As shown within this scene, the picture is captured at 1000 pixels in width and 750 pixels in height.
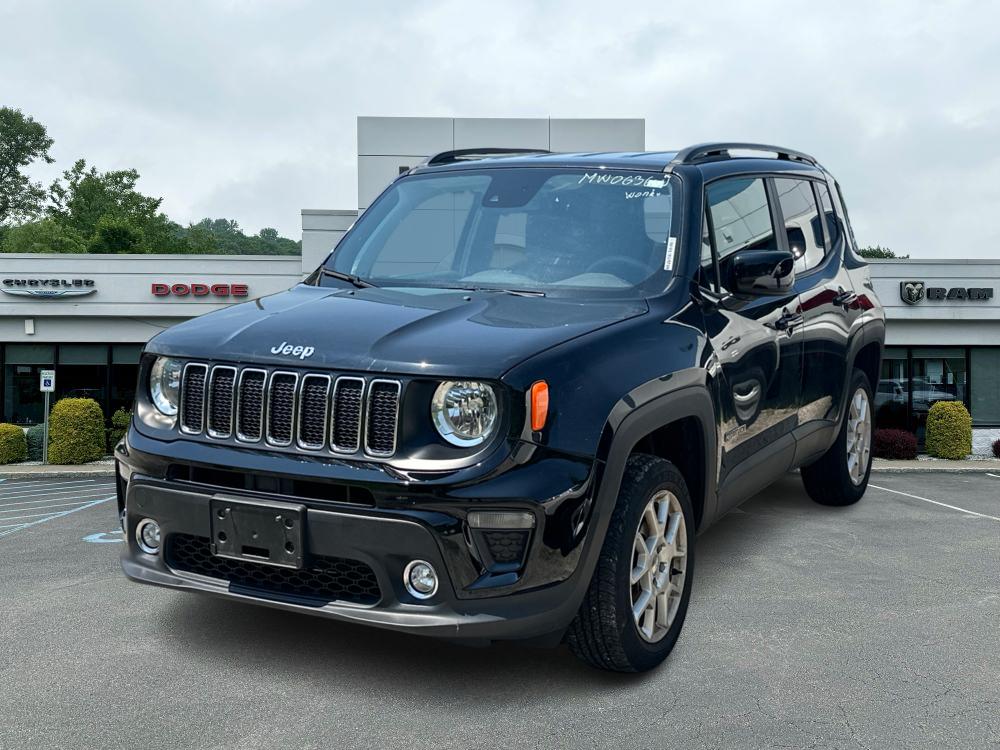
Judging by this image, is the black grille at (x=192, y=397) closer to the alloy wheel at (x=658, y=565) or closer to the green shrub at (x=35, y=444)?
the alloy wheel at (x=658, y=565)

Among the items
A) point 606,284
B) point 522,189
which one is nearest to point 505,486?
point 606,284

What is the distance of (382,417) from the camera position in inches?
123

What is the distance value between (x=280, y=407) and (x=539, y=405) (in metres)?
0.86

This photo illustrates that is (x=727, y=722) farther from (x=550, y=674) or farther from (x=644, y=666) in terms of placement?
(x=550, y=674)

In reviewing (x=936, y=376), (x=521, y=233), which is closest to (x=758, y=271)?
(x=521, y=233)

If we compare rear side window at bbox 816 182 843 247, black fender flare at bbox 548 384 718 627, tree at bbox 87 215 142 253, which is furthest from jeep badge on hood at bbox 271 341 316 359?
tree at bbox 87 215 142 253

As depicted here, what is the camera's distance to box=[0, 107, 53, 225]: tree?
2763 inches

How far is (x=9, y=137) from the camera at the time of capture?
230ft

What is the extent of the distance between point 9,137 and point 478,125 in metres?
56.7

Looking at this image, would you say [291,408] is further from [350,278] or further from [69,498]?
[69,498]

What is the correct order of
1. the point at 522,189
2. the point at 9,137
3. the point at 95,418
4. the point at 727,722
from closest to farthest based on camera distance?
the point at 727,722
the point at 522,189
the point at 95,418
the point at 9,137

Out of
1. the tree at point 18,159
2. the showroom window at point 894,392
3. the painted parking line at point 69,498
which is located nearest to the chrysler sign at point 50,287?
the painted parking line at point 69,498

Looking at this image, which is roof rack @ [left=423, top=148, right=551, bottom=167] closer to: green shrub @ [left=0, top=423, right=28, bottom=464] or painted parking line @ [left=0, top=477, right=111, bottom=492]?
painted parking line @ [left=0, top=477, right=111, bottom=492]

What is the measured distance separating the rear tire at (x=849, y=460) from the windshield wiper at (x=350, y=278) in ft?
11.2
